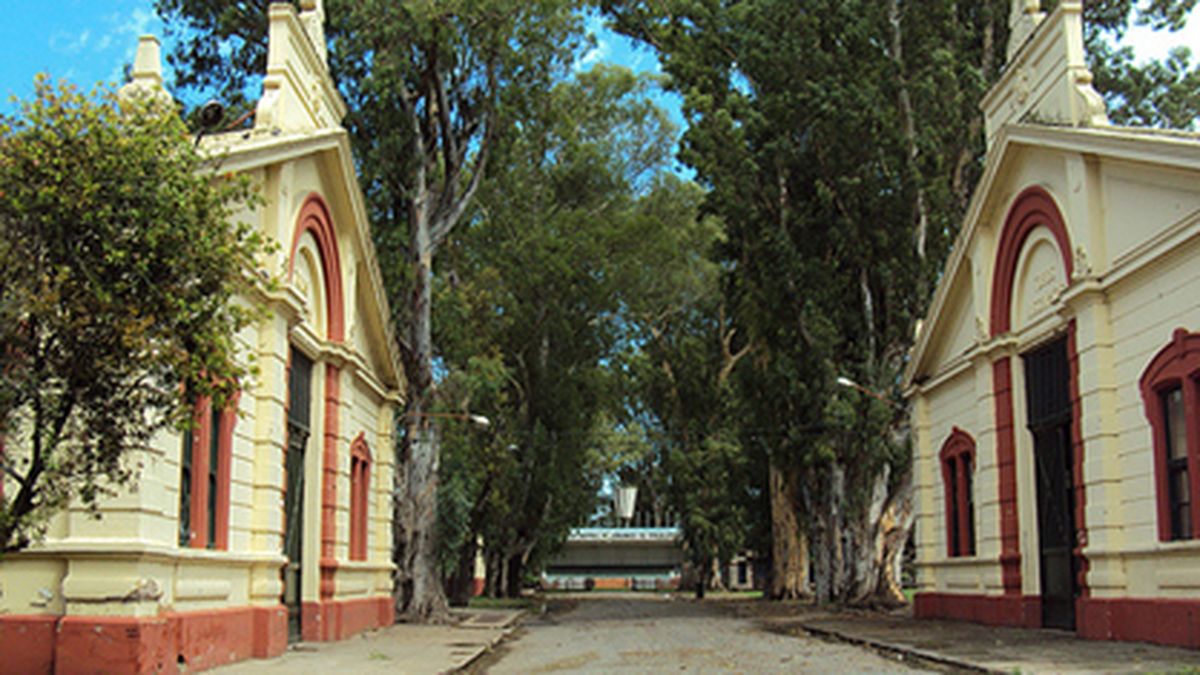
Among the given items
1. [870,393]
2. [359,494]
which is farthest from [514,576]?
[359,494]

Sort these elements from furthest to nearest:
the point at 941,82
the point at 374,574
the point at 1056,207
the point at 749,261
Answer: the point at 749,261, the point at 941,82, the point at 374,574, the point at 1056,207

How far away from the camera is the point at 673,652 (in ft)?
60.1

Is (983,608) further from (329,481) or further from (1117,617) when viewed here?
(329,481)

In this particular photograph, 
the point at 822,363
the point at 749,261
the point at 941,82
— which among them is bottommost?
the point at 822,363

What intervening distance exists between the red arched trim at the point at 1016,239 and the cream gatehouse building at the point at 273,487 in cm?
1100

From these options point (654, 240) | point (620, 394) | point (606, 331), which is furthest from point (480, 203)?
point (620, 394)

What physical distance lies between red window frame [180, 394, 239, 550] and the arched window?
1392 cm

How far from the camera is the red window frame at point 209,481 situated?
1424 cm

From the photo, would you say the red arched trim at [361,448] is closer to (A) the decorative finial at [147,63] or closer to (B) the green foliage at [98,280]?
(A) the decorative finial at [147,63]

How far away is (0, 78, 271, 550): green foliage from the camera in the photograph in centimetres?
879

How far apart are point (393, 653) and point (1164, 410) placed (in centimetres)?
1100

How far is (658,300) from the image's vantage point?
51438mm

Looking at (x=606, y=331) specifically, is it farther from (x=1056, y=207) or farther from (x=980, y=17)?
(x=1056, y=207)

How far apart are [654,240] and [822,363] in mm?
13294
